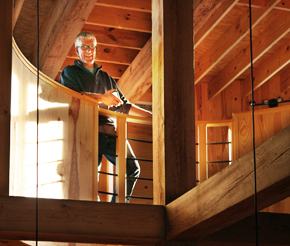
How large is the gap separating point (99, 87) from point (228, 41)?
248 centimetres

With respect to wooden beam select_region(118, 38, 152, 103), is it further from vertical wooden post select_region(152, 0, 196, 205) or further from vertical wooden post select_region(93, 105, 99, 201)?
vertical wooden post select_region(152, 0, 196, 205)

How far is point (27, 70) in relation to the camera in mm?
3559

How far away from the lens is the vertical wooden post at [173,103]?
3.02 meters

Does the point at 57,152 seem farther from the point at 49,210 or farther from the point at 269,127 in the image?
the point at 269,127

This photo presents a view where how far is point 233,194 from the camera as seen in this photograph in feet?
8.08

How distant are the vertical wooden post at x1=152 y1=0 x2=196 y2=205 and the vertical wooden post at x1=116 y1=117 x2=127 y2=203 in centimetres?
110

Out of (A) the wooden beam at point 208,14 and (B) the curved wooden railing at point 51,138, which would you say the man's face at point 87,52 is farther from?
(A) the wooden beam at point 208,14

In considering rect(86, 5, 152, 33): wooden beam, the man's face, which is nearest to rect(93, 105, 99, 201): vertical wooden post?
the man's face

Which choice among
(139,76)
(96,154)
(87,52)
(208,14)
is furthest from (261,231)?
(139,76)

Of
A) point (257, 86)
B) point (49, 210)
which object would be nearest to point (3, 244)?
point (49, 210)

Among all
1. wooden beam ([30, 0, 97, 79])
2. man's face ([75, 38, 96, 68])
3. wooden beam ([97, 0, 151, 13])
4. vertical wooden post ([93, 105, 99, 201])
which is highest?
wooden beam ([97, 0, 151, 13])

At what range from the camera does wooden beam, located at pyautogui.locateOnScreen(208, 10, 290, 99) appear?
244 inches

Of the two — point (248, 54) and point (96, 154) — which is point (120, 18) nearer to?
point (248, 54)

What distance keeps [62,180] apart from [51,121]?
0.39 metres
